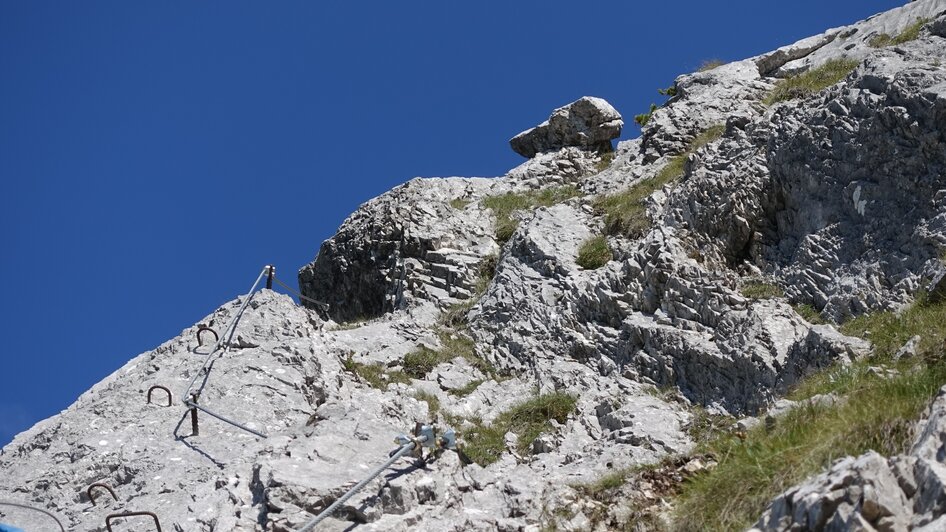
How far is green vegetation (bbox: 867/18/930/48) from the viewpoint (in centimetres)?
1861

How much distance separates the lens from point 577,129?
2798 centimetres

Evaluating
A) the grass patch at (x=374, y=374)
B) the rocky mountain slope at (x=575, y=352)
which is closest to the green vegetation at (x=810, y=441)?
the rocky mountain slope at (x=575, y=352)

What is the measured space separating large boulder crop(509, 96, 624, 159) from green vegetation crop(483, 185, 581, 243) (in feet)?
10.8

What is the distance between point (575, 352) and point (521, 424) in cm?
262

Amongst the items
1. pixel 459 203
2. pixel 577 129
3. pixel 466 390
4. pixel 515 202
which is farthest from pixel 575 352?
pixel 577 129

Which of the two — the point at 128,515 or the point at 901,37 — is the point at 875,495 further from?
the point at 901,37

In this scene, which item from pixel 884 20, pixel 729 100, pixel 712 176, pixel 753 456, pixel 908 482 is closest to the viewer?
pixel 908 482

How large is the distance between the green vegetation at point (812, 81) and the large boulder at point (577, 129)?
6.32 m

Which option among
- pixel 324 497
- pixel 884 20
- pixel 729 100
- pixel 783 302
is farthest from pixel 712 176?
pixel 324 497

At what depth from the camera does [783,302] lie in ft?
46.6

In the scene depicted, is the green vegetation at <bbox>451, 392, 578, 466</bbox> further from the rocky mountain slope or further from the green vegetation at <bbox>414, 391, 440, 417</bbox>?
the green vegetation at <bbox>414, 391, 440, 417</bbox>

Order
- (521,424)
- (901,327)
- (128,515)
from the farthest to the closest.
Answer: (521,424)
(901,327)
(128,515)

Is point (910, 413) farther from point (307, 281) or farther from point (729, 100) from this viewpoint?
point (307, 281)

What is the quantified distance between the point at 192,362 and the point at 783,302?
9732 mm
